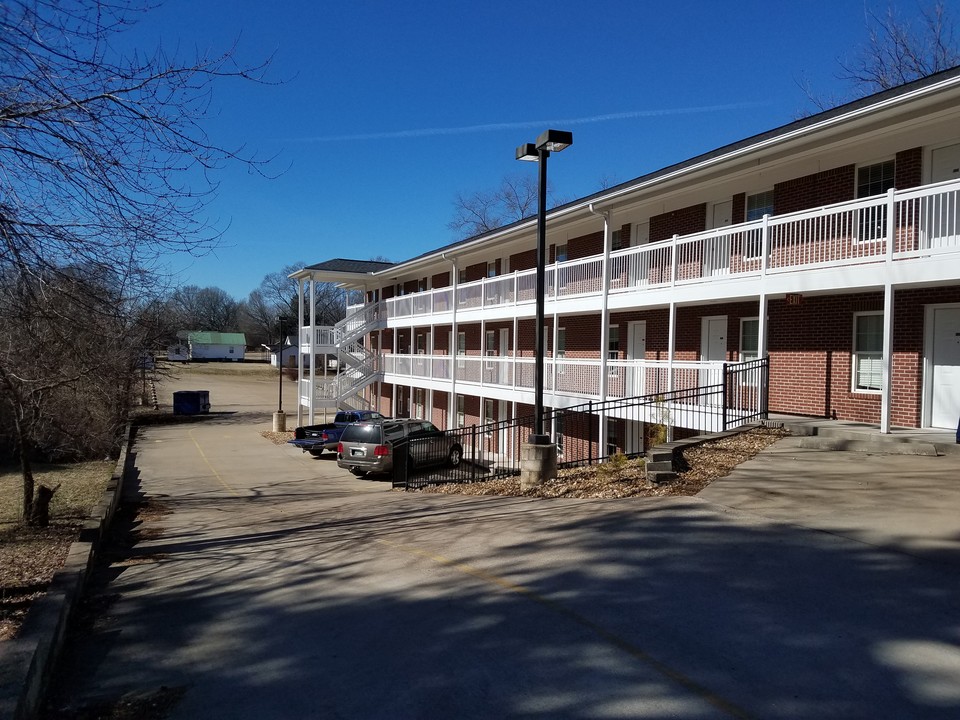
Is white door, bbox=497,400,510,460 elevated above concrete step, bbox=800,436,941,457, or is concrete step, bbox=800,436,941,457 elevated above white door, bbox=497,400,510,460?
concrete step, bbox=800,436,941,457

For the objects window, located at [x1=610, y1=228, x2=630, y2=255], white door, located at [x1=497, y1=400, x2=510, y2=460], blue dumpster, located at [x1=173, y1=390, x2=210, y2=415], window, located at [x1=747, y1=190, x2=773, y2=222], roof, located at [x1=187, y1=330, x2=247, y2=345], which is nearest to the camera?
window, located at [x1=747, y1=190, x2=773, y2=222]

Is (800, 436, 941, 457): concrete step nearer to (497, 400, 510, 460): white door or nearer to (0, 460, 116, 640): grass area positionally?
(0, 460, 116, 640): grass area

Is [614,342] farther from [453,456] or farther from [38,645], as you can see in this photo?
[38,645]

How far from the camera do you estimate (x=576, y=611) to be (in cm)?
543

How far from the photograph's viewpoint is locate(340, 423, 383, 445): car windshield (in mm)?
19672

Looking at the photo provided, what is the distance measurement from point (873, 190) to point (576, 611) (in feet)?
39.3

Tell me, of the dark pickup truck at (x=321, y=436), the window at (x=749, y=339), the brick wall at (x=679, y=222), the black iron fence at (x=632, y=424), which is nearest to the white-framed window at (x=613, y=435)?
the black iron fence at (x=632, y=424)

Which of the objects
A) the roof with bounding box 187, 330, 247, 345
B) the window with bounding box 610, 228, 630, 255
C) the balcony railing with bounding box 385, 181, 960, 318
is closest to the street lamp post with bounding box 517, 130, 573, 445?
the balcony railing with bounding box 385, 181, 960, 318

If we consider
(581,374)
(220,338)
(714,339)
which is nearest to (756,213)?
(714,339)

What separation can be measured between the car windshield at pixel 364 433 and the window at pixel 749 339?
10086 millimetres

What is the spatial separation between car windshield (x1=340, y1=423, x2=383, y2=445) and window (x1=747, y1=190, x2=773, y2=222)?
11.4 meters

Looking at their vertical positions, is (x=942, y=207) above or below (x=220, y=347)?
above

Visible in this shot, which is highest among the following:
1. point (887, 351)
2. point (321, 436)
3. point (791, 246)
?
point (791, 246)

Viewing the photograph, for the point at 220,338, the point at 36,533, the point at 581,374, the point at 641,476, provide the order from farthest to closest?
the point at 220,338, the point at 581,374, the point at 36,533, the point at 641,476
